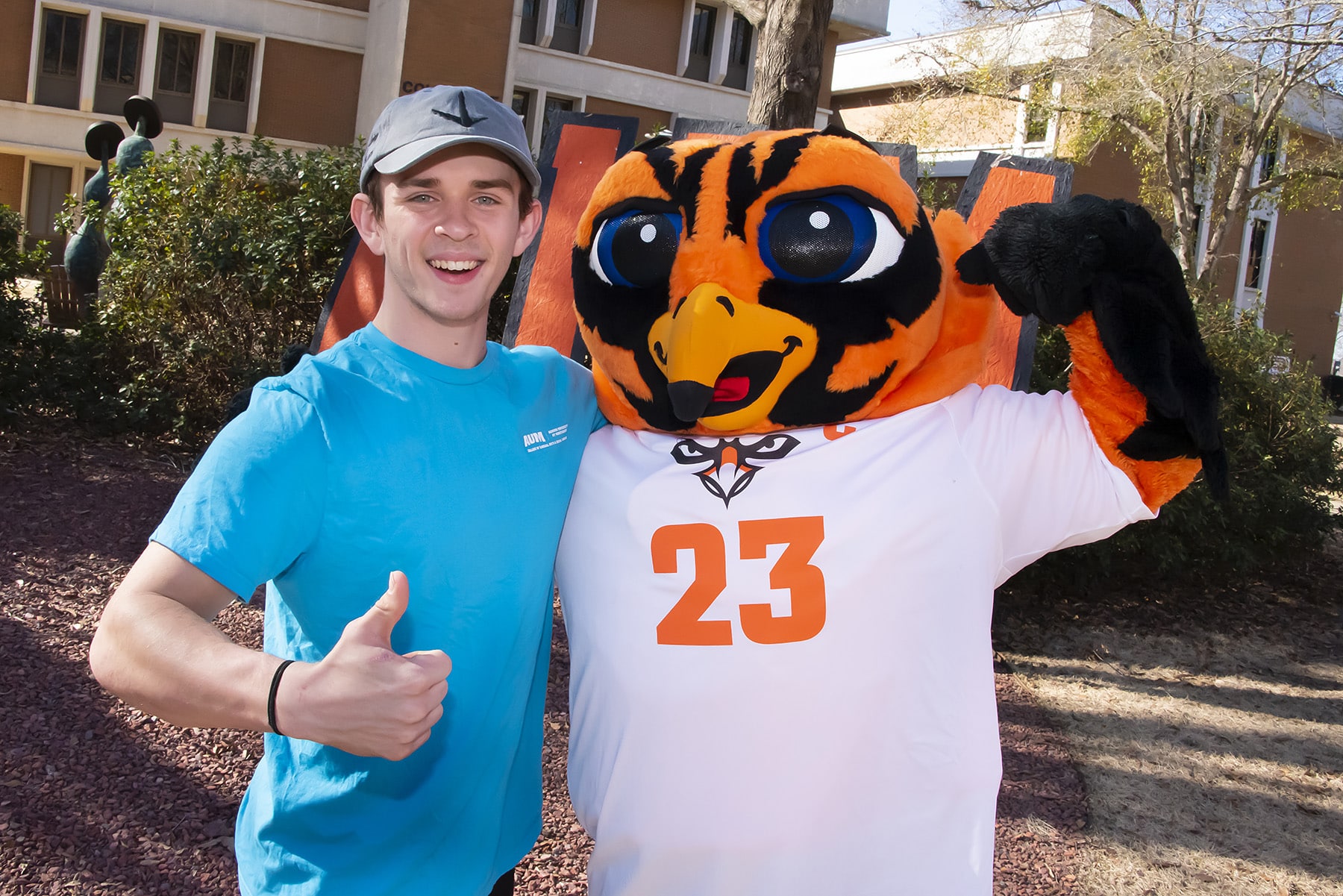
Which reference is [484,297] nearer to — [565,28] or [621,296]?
[621,296]

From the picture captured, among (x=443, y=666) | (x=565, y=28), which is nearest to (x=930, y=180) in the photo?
(x=443, y=666)

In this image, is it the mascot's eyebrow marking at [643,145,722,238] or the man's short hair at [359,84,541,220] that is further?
the mascot's eyebrow marking at [643,145,722,238]

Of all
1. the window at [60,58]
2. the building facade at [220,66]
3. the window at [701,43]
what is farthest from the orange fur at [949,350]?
the window at [701,43]

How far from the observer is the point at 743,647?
6.40 ft

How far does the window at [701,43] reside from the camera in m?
28.8

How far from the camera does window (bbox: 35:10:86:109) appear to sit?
918 inches

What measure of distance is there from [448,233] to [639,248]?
43 cm

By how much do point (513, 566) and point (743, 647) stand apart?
444 millimetres

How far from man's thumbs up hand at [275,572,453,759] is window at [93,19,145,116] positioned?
26.5m

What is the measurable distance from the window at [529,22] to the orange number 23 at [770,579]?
88.0 ft

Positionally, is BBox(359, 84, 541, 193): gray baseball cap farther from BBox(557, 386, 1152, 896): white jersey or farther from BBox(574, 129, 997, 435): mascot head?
BBox(557, 386, 1152, 896): white jersey

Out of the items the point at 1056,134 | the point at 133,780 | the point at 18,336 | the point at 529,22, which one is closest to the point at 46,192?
the point at 529,22

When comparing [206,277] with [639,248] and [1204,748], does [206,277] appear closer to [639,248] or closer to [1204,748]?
[639,248]

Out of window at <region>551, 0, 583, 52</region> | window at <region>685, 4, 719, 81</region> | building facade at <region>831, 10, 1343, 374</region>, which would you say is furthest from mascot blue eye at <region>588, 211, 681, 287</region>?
window at <region>685, 4, 719, 81</region>
